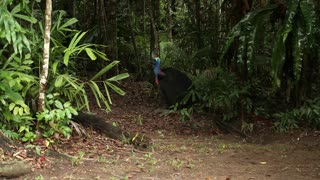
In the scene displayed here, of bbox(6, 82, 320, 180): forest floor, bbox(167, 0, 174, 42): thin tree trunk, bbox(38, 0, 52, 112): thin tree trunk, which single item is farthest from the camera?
bbox(167, 0, 174, 42): thin tree trunk

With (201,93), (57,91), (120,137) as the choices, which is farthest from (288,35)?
(57,91)

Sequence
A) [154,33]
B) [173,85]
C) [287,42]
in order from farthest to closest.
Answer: [154,33] < [173,85] < [287,42]

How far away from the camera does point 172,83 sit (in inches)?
357

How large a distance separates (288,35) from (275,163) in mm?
2389

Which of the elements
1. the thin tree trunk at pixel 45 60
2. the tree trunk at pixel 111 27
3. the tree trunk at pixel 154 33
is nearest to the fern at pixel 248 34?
the thin tree trunk at pixel 45 60

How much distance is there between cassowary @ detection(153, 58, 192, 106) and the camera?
902 centimetres

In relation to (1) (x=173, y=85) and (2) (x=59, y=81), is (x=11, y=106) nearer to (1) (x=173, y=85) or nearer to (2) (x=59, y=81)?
(2) (x=59, y=81)

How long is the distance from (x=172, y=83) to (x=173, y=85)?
0.05 m

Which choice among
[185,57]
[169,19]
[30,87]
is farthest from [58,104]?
[169,19]

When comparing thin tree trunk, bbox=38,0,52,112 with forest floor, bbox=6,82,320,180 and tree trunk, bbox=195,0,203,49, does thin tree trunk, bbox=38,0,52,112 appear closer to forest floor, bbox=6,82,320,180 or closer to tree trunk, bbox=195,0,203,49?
forest floor, bbox=6,82,320,180

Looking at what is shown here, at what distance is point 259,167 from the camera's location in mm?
5594

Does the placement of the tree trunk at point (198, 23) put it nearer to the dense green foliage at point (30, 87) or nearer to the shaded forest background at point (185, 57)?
the shaded forest background at point (185, 57)

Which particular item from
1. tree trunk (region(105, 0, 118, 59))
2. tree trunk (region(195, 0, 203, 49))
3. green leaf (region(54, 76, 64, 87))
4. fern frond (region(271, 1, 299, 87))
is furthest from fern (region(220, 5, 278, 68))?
tree trunk (region(105, 0, 118, 59))

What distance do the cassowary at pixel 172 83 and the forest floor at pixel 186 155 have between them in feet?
2.05
